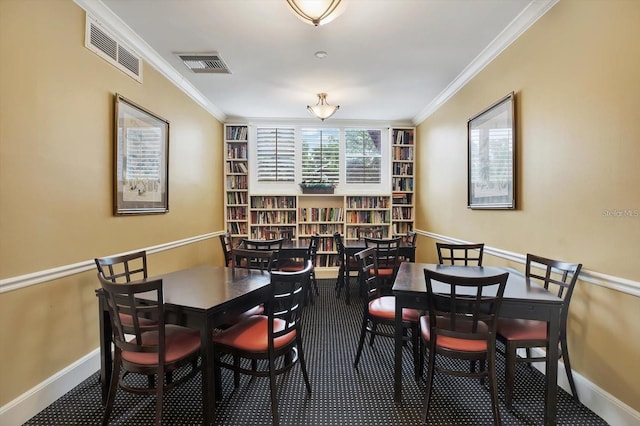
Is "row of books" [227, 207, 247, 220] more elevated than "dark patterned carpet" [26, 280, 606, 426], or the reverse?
"row of books" [227, 207, 247, 220]

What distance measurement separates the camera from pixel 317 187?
17.2ft

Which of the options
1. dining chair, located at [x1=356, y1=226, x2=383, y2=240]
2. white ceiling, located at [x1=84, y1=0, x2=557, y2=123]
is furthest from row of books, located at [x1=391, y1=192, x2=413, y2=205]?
white ceiling, located at [x1=84, y1=0, x2=557, y2=123]

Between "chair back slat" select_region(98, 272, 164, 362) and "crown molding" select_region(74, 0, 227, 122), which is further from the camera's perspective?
"crown molding" select_region(74, 0, 227, 122)

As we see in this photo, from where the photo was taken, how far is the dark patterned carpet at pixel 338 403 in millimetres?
1839

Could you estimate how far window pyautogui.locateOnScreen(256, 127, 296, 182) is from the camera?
213 inches

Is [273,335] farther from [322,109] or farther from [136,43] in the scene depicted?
[322,109]

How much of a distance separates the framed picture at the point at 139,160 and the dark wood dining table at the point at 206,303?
92cm

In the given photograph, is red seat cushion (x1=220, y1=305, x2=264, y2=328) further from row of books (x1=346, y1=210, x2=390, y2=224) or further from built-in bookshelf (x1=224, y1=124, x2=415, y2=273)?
row of books (x1=346, y1=210, x2=390, y2=224)

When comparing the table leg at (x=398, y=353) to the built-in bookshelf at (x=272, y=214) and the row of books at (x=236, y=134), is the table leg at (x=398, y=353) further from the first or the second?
the row of books at (x=236, y=134)

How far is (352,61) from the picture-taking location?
320 centimetres

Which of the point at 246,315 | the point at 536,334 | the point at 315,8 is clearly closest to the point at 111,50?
the point at 315,8

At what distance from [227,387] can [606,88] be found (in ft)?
10.5

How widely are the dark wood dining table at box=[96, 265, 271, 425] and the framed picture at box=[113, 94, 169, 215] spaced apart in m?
0.92

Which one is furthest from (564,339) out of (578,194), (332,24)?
(332,24)
